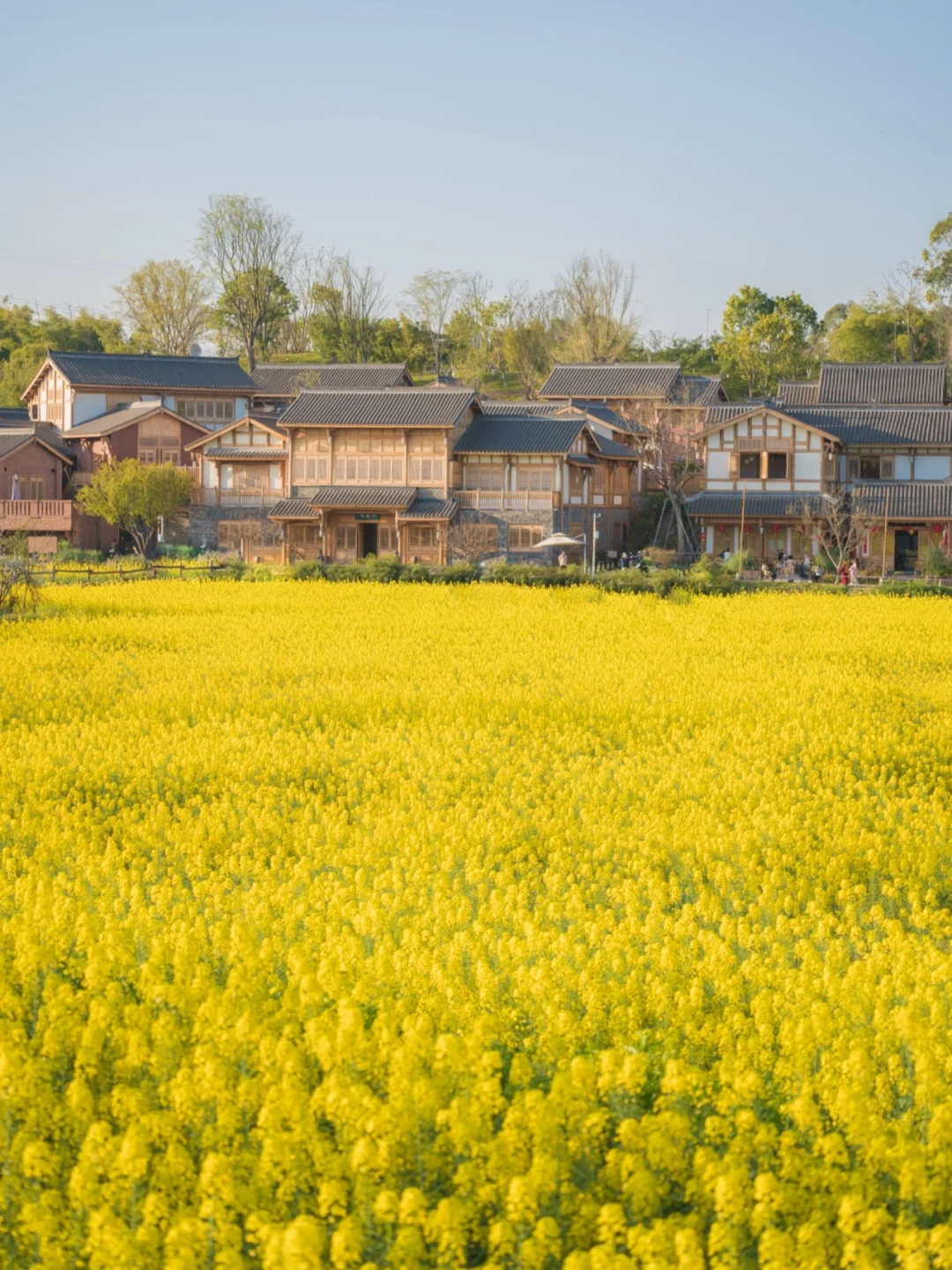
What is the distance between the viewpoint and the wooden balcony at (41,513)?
51.0m

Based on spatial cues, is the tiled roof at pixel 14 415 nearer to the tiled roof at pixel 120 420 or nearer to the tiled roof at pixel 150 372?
the tiled roof at pixel 150 372

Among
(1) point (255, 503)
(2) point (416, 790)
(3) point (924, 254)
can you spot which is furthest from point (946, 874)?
(3) point (924, 254)

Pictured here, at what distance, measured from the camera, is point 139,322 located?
82188 mm

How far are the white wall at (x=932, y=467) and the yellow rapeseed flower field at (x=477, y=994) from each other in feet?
129

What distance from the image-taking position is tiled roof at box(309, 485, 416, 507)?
4844cm

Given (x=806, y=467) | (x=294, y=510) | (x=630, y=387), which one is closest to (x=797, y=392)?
(x=630, y=387)

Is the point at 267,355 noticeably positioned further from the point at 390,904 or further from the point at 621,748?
the point at 390,904

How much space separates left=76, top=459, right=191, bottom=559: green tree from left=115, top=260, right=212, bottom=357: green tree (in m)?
33.7

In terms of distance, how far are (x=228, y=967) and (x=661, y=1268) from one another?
3.06 m

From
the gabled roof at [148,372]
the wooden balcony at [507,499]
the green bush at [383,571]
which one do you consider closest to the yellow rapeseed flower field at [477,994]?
the green bush at [383,571]

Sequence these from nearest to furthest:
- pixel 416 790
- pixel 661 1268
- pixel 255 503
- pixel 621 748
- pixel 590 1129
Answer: pixel 661 1268 → pixel 590 1129 → pixel 416 790 → pixel 621 748 → pixel 255 503

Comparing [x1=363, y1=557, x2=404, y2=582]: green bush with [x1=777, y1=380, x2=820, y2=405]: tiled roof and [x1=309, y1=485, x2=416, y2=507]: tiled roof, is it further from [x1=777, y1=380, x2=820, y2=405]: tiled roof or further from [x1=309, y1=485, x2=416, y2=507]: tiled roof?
[x1=777, y1=380, x2=820, y2=405]: tiled roof

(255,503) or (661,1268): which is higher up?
(255,503)

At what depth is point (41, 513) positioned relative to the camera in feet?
169
